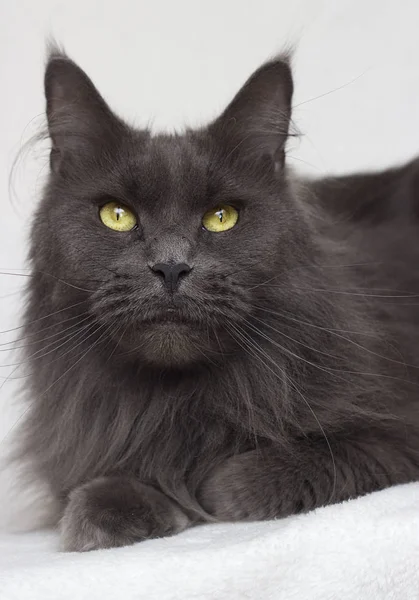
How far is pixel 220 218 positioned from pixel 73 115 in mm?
441

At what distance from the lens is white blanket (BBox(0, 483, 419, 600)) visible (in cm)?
142

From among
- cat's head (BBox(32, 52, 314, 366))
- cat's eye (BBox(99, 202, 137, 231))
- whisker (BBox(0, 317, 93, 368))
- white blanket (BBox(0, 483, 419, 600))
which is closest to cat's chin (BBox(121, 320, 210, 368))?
cat's head (BBox(32, 52, 314, 366))

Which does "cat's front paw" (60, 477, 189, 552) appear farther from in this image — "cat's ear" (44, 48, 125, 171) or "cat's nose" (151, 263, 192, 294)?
"cat's ear" (44, 48, 125, 171)

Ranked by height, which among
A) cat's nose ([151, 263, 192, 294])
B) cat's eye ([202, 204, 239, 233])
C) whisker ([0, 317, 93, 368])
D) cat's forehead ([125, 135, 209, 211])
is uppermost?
cat's forehead ([125, 135, 209, 211])

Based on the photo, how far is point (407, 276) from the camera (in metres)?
2.52

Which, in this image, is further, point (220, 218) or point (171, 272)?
point (220, 218)

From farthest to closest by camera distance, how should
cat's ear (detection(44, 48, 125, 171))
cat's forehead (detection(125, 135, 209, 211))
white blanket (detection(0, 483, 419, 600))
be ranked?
Result: 1. cat's ear (detection(44, 48, 125, 171))
2. cat's forehead (detection(125, 135, 209, 211))
3. white blanket (detection(0, 483, 419, 600))

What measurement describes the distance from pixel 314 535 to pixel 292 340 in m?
0.50

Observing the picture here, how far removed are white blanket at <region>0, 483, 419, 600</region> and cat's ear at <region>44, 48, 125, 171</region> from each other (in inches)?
36.0

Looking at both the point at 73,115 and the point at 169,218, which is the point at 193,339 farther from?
the point at 73,115

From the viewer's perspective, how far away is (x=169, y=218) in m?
1.78

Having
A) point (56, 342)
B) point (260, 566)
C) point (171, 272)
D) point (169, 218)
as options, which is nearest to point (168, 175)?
point (169, 218)

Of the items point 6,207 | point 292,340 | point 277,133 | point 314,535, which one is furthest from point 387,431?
point 6,207

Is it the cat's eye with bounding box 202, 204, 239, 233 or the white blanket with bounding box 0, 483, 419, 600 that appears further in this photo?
the cat's eye with bounding box 202, 204, 239, 233
